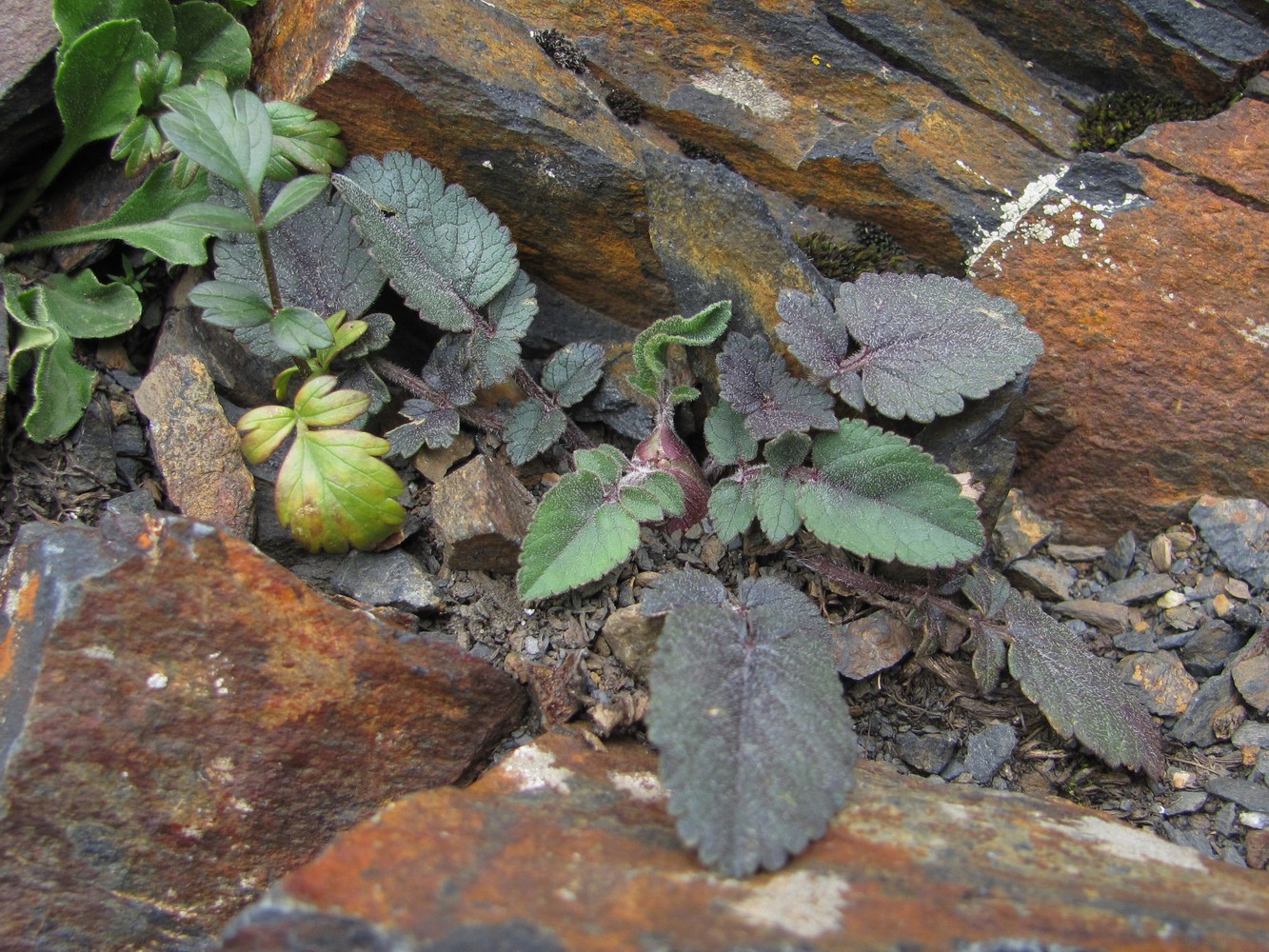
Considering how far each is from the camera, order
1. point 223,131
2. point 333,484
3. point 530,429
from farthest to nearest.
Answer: point 530,429 → point 333,484 → point 223,131

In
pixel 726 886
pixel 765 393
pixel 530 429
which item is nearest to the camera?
pixel 726 886

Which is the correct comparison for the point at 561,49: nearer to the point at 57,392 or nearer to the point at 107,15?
the point at 107,15

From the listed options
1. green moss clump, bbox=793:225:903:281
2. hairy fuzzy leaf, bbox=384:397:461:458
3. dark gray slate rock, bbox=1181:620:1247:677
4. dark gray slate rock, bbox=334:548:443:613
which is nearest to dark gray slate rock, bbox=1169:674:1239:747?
dark gray slate rock, bbox=1181:620:1247:677

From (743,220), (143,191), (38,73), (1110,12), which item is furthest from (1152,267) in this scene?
(38,73)

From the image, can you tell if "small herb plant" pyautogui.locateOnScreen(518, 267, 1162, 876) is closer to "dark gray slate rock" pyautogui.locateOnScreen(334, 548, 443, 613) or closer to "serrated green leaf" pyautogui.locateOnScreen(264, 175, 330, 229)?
"dark gray slate rock" pyautogui.locateOnScreen(334, 548, 443, 613)

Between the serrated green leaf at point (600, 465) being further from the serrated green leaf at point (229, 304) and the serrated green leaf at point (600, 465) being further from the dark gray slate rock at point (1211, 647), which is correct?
the dark gray slate rock at point (1211, 647)

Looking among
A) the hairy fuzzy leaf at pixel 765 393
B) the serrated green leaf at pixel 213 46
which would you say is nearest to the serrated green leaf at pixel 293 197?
the serrated green leaf at pixel 213 46

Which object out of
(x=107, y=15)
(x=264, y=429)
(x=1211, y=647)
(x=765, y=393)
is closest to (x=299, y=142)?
(x=107, y=15)
